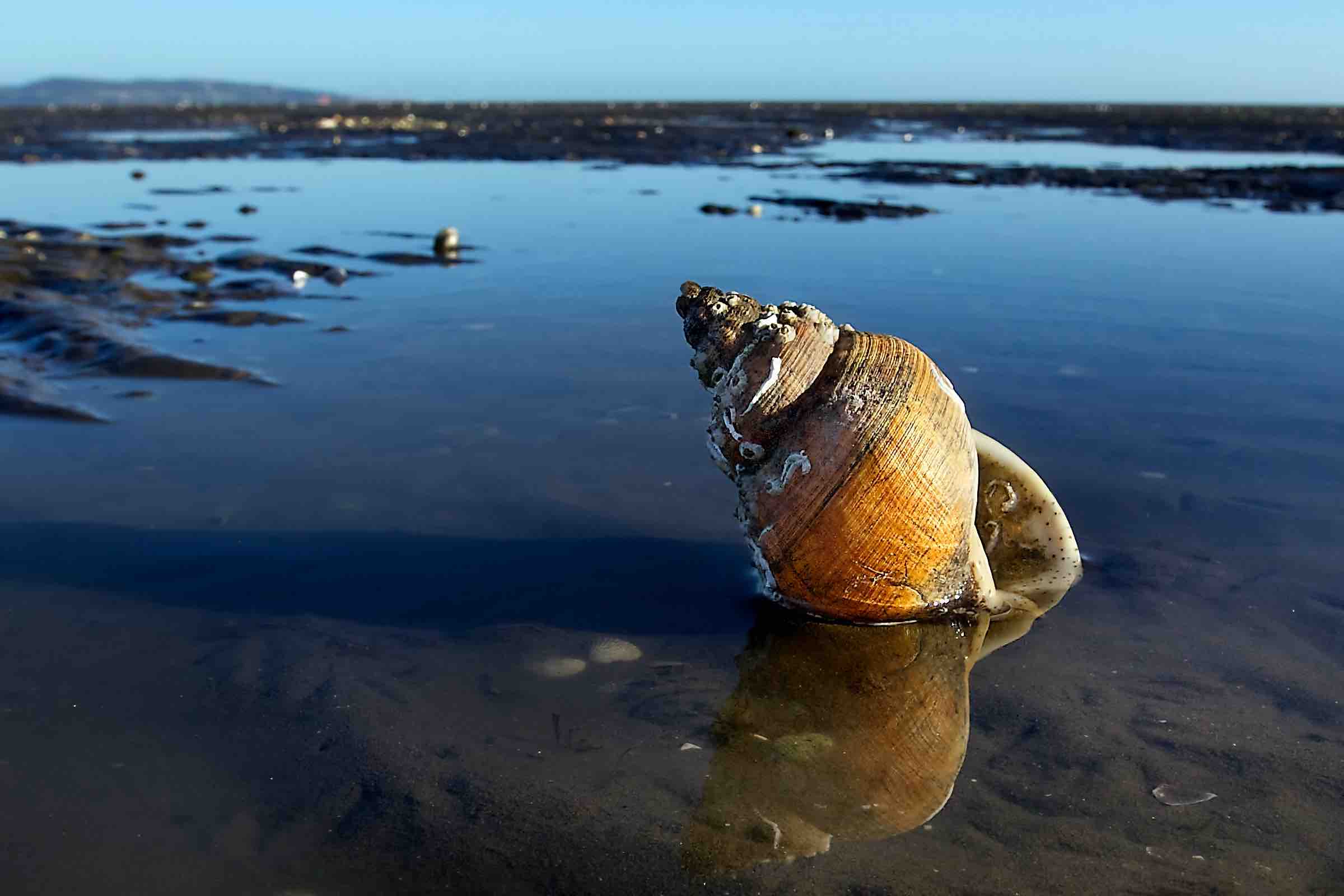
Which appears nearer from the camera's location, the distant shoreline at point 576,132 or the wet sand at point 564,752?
the wet sand at point 564,752

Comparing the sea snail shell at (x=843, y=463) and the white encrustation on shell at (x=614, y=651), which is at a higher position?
the sea snail shell at (x=843, y=463)

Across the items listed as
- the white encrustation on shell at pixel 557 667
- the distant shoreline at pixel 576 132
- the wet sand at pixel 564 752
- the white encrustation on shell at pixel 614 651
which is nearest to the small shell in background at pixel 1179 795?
the wet sand at pixel 564 752

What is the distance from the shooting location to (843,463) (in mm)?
4137

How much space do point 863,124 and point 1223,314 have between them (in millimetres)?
65098

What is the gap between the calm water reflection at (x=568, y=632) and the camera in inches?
125

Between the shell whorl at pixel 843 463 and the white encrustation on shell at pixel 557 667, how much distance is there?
896 mm

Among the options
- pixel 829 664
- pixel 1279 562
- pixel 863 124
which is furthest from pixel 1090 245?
pixel 863 124

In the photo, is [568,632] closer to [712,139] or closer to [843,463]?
[843,463]

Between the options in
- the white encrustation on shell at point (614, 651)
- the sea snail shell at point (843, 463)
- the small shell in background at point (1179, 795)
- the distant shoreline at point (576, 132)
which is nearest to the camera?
the small shell in background at point (1179, 795)

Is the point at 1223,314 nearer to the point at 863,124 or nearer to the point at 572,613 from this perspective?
the point at 572,613

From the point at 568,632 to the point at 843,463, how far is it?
4.61ft

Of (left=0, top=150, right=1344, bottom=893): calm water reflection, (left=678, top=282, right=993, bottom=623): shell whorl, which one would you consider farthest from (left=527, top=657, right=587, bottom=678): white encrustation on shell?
(left=678, top=282, right=993, bottom=623): shell whorl

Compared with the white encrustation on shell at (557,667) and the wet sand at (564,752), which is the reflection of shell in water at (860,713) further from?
the white encrustation on shell at (557,667)

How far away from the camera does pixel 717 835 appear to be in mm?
3242
